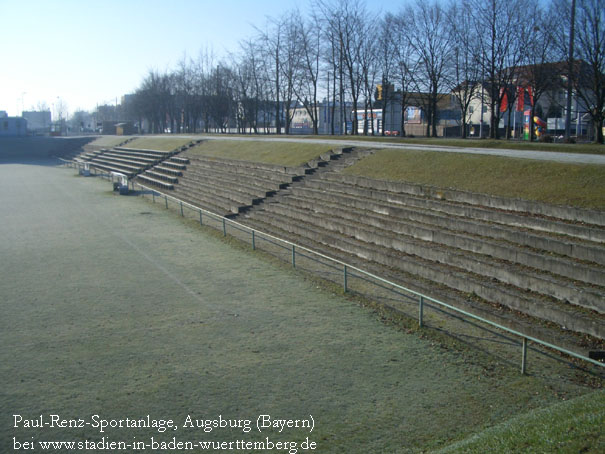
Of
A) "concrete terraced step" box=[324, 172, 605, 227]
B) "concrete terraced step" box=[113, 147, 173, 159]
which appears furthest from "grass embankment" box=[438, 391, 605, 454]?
"concrete terraced step" box=[113, 147, 173, 159]

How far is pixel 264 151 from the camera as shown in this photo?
34.3m

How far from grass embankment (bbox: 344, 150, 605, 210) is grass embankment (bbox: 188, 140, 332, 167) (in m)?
5.36

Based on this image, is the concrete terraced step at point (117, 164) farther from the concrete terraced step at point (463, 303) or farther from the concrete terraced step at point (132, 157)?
the concrete terraced step at point (463, 303)

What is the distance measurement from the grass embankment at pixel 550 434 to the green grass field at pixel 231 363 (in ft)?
2.08

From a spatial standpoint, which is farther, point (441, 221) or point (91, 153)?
point (91, 153)

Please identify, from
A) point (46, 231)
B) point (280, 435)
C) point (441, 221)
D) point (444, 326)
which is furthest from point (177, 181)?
point (280, 435)

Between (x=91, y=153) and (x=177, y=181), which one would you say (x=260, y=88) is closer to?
(x=91, y=153)

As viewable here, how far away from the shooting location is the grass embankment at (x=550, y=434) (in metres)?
5.26

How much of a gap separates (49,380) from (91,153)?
61.8m

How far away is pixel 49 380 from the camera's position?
8516 millimetres

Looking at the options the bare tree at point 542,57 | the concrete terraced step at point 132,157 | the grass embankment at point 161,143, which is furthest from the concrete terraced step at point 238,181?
the bare tree at point 542,57

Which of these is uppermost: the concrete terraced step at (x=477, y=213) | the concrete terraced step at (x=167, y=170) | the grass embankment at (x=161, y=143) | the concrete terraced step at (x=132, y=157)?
the grass embankment at (x=161, y=143)

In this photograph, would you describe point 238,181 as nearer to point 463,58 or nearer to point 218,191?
point 218,191

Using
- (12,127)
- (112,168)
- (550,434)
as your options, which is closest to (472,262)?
(550,434)
